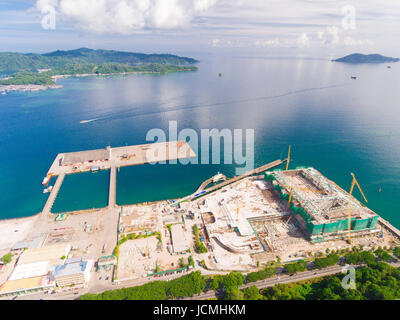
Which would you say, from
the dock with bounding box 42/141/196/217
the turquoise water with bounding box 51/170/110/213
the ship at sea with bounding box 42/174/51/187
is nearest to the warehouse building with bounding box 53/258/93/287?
the turquoise water with bounding box 51/170/110/213

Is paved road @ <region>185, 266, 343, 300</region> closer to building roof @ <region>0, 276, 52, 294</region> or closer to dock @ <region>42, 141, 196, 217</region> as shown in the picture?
building roof @ <region>0, 276, 52, 294</region>

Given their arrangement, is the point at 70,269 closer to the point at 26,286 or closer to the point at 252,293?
the point at 26,286

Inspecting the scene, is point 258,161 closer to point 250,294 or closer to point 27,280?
point 250,294

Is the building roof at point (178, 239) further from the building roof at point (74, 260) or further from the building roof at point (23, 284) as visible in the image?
the building roof at point (23, 284)

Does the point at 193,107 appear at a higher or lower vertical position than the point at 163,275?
higher

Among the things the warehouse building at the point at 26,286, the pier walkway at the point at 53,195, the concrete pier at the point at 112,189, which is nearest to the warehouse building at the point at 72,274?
the warehouse building at the point at 26,286

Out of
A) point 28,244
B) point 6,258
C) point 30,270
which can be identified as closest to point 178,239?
point 30,270

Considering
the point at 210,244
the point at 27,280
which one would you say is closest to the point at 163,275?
the point at 210,244
